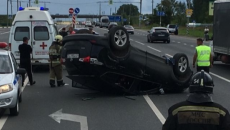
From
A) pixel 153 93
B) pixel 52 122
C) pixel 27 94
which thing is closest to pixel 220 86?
pixel 153 93

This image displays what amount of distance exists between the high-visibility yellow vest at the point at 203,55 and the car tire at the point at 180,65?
0.45m

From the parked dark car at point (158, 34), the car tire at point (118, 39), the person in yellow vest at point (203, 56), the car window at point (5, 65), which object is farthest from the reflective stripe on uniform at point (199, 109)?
the parked dark car at point (158, 34)

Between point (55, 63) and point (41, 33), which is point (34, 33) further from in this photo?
point (55, 63)

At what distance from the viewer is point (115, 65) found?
40.3 feet

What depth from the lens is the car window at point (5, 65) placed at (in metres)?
10.7

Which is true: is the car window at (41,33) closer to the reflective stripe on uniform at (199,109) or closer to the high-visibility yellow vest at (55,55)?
the high-visibility yellow vest at (55,55)

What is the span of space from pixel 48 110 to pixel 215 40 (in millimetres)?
12643

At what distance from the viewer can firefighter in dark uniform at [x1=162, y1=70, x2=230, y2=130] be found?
141 inches

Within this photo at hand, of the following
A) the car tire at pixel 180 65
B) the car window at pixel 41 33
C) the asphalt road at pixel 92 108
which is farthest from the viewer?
the car window at pixel 41 33

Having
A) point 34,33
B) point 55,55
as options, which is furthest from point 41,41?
point 55,55

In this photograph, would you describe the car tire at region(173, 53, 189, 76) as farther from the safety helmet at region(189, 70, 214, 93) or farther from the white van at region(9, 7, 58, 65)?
the safety helmet at region(189, 70, 214, 93)

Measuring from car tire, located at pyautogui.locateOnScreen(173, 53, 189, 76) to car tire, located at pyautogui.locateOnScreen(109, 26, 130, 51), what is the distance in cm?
181

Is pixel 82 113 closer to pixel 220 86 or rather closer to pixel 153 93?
pixel 153 93

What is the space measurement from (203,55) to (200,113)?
10.4 m
